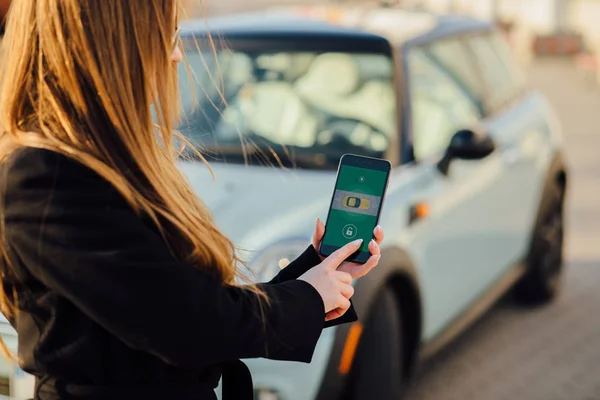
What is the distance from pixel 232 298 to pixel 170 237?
128 millimetres

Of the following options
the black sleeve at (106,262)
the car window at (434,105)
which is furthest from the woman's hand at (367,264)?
the car window at (434,105)

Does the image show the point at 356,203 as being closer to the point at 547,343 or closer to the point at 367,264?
the point at 367,264

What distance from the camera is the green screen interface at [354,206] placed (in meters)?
1.90

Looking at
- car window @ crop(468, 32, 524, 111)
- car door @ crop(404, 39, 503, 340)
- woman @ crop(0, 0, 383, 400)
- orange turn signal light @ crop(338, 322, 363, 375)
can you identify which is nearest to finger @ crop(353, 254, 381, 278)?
woman @ crop(0, 0, 383, 400)

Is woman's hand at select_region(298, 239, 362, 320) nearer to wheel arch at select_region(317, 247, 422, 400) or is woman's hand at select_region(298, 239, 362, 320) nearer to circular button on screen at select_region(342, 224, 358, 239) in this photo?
Result: circular button on screen at select_region(342, 224, 358, 239)

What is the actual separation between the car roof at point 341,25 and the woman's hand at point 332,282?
8.60 ft

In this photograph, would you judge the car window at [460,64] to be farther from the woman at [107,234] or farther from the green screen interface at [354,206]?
the woman at [107,234]

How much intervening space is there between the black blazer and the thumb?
153 millimetres

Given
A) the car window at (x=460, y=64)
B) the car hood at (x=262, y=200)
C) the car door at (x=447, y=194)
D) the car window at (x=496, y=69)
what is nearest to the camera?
the car hood at (x=262, y=200)

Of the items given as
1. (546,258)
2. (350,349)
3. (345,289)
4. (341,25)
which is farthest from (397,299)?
(345,289)

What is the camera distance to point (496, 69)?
582 centimetres

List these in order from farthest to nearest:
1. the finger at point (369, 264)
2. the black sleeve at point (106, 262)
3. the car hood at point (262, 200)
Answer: the car hood at point (262, 200) → the finger at point (369, 264) → the black sleeve at point (106, 262)

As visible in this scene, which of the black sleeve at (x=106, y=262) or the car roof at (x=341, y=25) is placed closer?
the black sleeve at (x=106, y=262)

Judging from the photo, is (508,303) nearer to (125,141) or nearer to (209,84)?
(209,84)
